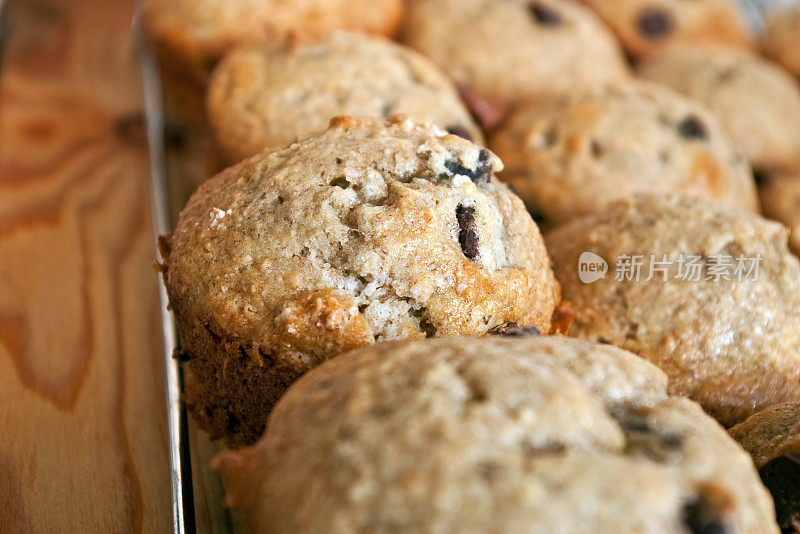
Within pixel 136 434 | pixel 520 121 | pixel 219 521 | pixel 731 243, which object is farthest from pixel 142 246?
pixel 731 243

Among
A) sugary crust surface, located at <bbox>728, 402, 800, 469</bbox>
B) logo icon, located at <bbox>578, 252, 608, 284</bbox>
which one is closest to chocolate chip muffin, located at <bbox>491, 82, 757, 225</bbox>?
logo icon, located at <bbox>578, 252, 608, 284</bbox>

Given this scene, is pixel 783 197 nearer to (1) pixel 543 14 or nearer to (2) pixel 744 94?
(2) pixel 744 94

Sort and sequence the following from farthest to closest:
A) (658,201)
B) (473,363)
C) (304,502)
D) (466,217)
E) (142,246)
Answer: (142,246) → (658,201) → (466,217) → (473,363) → (304,502)

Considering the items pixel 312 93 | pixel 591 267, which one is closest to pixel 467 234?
pixel 591 267

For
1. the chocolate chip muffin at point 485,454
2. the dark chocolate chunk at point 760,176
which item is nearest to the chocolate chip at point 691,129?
the dark chocolate chunk at point 760,176

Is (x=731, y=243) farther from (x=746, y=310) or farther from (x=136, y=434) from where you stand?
(x=136, y=434)

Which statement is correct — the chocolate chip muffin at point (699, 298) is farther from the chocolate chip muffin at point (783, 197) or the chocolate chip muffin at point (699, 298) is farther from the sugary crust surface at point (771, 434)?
the chocolate chip muffin at point (783, 197)
